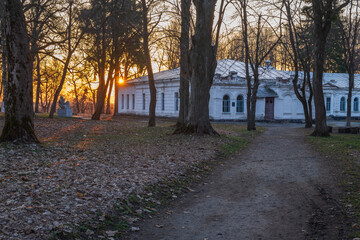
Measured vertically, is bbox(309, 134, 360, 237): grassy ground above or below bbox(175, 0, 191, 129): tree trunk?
below

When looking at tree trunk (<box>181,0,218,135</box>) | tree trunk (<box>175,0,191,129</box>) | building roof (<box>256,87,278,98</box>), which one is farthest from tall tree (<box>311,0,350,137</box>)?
building roof (<box>256,87,278,98</box>)

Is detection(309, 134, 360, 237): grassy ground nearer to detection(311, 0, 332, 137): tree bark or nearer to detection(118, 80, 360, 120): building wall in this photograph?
detection(311, 0, 332, 137): tree bark

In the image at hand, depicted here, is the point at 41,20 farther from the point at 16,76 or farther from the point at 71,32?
the point at 16,76

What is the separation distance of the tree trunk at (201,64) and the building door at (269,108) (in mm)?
24544

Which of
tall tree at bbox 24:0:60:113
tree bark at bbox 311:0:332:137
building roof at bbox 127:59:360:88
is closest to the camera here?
tall tree at bbox 24:0:60:113

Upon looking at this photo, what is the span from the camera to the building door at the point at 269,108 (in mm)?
41219

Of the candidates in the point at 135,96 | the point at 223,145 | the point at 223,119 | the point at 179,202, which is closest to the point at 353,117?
the point at 223,119

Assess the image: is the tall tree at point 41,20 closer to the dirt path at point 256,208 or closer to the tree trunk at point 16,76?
Answer: the tree trunk at point 16,76

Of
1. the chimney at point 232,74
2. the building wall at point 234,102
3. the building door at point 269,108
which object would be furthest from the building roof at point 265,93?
the chimney at point 232,74

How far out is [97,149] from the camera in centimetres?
1259

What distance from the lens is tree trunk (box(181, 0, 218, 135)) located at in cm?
1712

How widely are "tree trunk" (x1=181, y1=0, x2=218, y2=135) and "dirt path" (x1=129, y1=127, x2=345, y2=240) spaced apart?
6.99 metres

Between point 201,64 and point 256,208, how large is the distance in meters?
11.5

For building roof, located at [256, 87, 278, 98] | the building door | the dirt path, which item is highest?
building roof, located at [256, 87, 278, 98]
